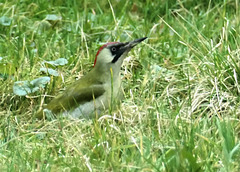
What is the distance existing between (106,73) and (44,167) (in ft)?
5.18

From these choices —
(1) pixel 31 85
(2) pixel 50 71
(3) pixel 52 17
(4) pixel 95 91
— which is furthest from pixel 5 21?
(4) pixel 95 91

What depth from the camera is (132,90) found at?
19.8 ft

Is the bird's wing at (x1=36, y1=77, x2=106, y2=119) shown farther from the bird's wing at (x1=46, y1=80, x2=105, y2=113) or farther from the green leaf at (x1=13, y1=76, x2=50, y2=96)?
the green leaf at (x1=13, y1=76, x2=50, y2=96)

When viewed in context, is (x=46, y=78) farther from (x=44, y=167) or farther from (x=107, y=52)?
(x=44, y=167)

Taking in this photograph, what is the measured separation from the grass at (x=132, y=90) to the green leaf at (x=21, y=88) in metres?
0.11

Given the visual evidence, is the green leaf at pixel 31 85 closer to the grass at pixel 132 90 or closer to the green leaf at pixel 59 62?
the grass at pixel 132 90

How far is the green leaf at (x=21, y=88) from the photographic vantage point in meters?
5.82

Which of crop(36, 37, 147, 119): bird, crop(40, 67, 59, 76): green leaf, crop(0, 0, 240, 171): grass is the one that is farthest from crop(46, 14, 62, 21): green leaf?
crop(36, 37, 147, 119): bird

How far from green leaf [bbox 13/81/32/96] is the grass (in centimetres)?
11

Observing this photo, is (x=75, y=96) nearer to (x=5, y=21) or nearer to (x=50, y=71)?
(x=50, y=71)

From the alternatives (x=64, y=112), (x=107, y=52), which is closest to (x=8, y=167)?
(x=64, y=112)

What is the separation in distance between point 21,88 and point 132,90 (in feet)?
3.03

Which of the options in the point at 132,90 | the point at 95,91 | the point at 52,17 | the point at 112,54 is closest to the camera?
the point at 95,91

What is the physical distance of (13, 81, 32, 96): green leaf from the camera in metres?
5.82
